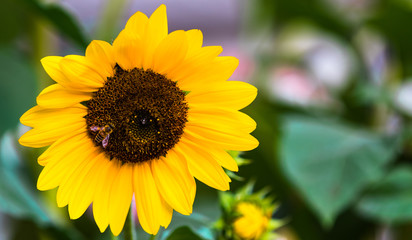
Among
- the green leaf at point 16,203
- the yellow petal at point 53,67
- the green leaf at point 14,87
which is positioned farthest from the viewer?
the green leaf at point 14,87

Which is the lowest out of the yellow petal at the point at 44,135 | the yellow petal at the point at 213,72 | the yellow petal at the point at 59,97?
the yellow petal at the point at 44,135

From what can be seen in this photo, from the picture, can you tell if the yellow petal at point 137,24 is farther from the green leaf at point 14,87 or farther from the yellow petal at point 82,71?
the green leaf at point 14,87

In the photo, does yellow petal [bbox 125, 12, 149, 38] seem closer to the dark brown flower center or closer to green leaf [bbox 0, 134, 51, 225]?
the dark brown flower center

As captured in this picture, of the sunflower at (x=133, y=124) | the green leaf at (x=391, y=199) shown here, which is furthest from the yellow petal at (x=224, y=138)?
the green leaf at (x=391, y=199)

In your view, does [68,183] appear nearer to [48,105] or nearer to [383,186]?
[48,105]

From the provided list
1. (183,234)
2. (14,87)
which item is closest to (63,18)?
(14,87)

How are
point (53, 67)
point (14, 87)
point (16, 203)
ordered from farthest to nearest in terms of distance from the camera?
point (14, 87) → point (16, 203) → point (53, 67)

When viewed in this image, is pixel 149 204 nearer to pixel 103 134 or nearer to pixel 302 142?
pixel 103 134
